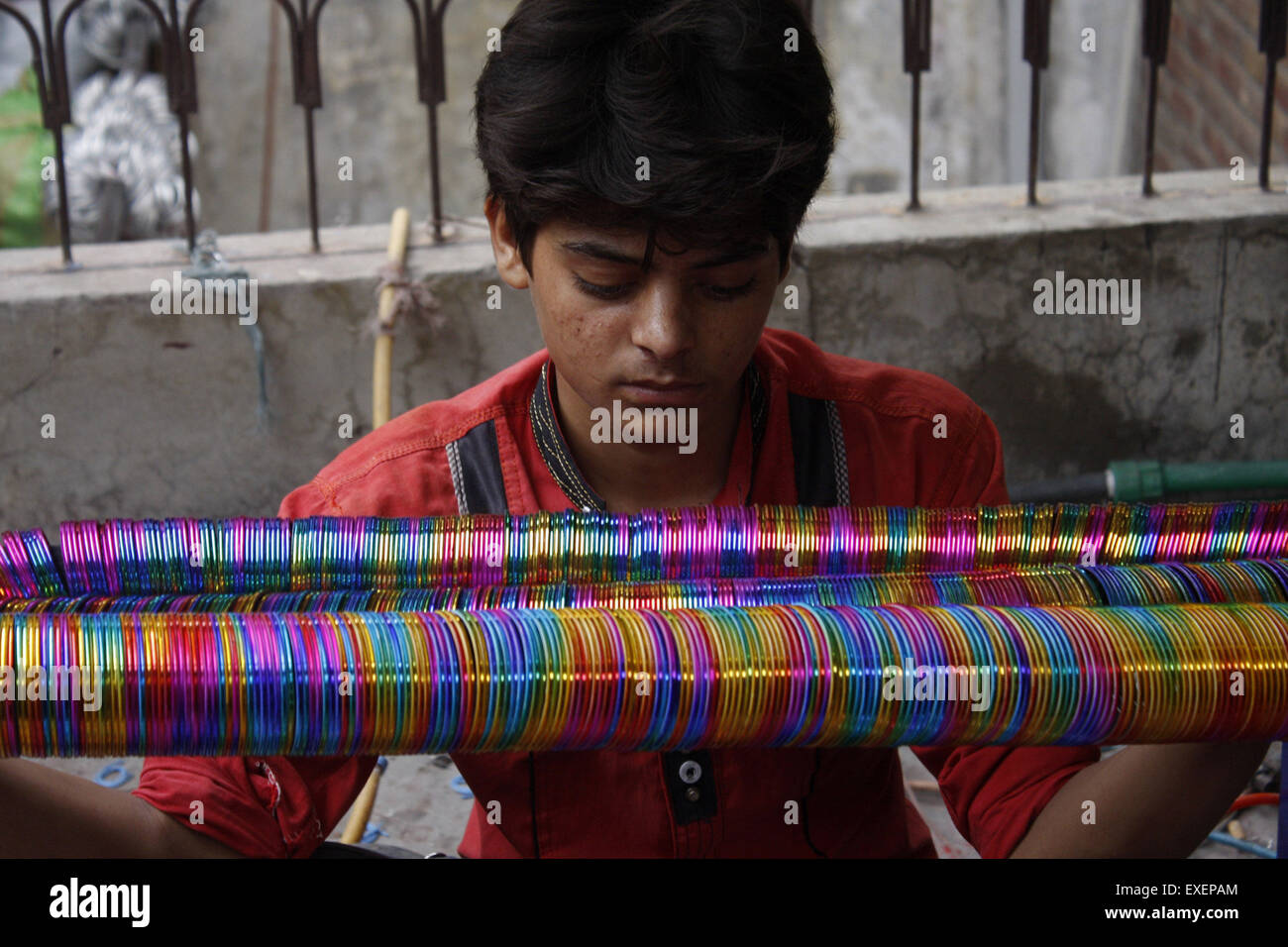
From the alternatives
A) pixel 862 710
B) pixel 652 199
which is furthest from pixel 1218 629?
pixel 652 199

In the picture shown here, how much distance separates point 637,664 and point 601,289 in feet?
1.78

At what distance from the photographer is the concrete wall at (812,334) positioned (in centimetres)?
261

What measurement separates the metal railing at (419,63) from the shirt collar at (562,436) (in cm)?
119

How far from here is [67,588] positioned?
1.11 metres

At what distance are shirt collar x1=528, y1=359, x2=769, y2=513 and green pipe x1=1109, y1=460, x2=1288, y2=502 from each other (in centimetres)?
139

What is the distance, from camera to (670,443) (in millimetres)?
1537

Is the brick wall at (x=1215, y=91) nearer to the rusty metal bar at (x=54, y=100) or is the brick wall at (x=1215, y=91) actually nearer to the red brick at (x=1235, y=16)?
the red brick at (x=1235, y=16)

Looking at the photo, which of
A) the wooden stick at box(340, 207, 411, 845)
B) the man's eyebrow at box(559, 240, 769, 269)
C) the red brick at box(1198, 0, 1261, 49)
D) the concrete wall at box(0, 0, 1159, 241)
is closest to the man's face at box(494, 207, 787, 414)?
the man's eyebrow at box(559, 240, 769, 269)

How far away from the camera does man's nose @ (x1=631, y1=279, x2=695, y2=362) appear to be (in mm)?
1315

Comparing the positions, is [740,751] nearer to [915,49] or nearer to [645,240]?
[645,240]

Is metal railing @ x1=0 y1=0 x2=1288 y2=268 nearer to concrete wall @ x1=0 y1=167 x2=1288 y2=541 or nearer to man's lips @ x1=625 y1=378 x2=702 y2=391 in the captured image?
concrete wall @ x1=0 y1=167 x2=1288 y2=541

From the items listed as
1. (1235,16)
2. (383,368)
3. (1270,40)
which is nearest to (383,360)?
(383,368)
